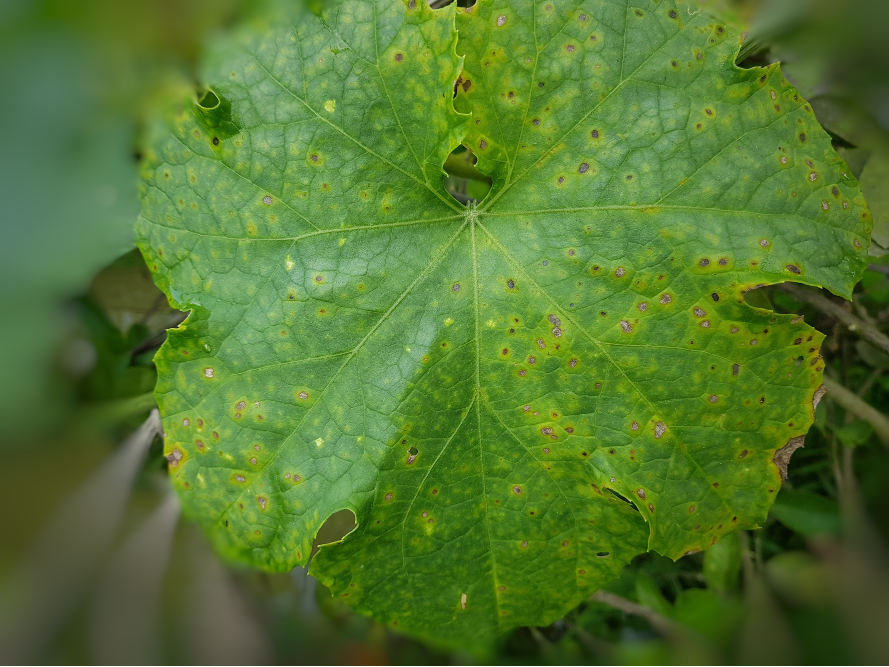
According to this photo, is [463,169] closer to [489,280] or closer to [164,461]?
[489,280]

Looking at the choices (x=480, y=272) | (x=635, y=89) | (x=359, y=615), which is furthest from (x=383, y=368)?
(x=635, y=89)

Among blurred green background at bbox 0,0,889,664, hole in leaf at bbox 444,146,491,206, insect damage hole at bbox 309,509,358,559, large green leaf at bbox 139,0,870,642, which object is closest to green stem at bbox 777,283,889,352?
blurred green background at bbox 0,0,889,664

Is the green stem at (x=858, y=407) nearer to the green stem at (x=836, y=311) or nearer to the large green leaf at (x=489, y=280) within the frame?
the green stem at (x=836, y=311)

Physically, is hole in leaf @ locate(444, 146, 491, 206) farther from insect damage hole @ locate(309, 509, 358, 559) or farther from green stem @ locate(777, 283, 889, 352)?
insect damage hole @ locate(309, 509, 358, 559)

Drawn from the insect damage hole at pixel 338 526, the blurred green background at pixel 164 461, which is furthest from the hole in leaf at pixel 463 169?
the insect damage hole at pixel 338 526

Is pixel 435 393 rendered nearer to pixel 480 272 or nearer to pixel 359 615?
pixel 480 272

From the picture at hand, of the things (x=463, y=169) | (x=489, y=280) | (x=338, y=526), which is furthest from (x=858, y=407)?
(x=338, y=526)
